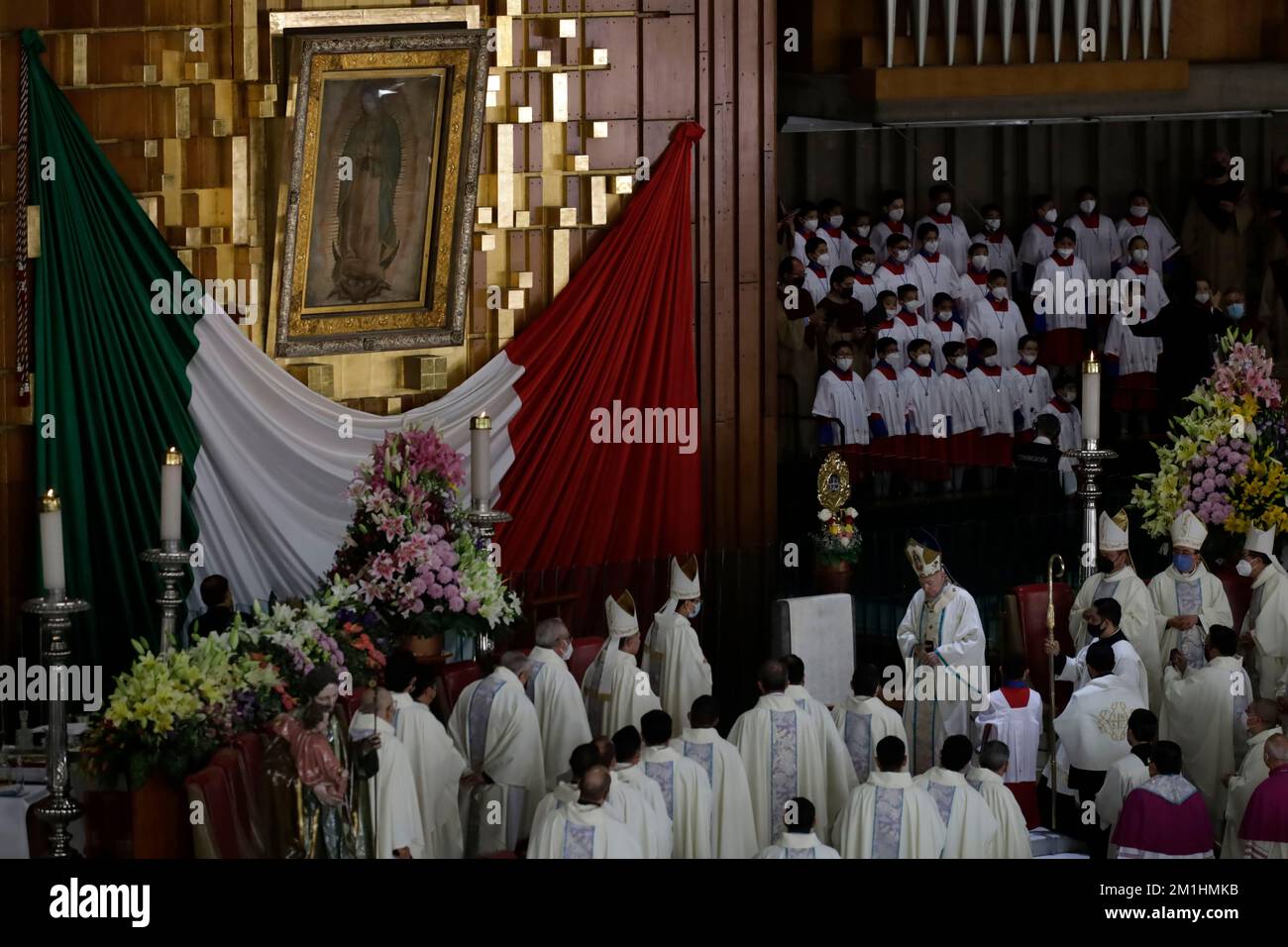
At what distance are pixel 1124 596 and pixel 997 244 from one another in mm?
6824

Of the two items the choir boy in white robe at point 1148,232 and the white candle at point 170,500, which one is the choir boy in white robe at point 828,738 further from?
the choir boy in white robe at point 1148,232

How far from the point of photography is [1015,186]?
62.8 feet

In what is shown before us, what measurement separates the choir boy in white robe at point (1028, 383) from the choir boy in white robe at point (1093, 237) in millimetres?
1468

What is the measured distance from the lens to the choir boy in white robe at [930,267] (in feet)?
56.0

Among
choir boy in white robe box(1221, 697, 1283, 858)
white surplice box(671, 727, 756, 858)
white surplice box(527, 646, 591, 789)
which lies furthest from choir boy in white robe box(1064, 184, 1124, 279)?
white surplice box(671, 727, 756, 858)

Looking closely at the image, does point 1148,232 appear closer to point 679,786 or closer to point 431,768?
point 679,786

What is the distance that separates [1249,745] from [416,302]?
578 cm

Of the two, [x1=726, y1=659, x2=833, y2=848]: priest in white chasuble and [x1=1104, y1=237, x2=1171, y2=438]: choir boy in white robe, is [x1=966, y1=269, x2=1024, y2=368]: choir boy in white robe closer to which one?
[x1=1104, y1=237, x2=1171, y2=438]: choir boy in white robe

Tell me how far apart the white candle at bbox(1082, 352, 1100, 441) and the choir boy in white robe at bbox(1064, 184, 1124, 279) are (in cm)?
726

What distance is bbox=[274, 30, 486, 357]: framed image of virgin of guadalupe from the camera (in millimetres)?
12711

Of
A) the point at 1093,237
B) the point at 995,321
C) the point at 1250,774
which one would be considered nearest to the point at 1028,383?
the point at 995,321

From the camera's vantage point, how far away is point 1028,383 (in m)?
16.7
